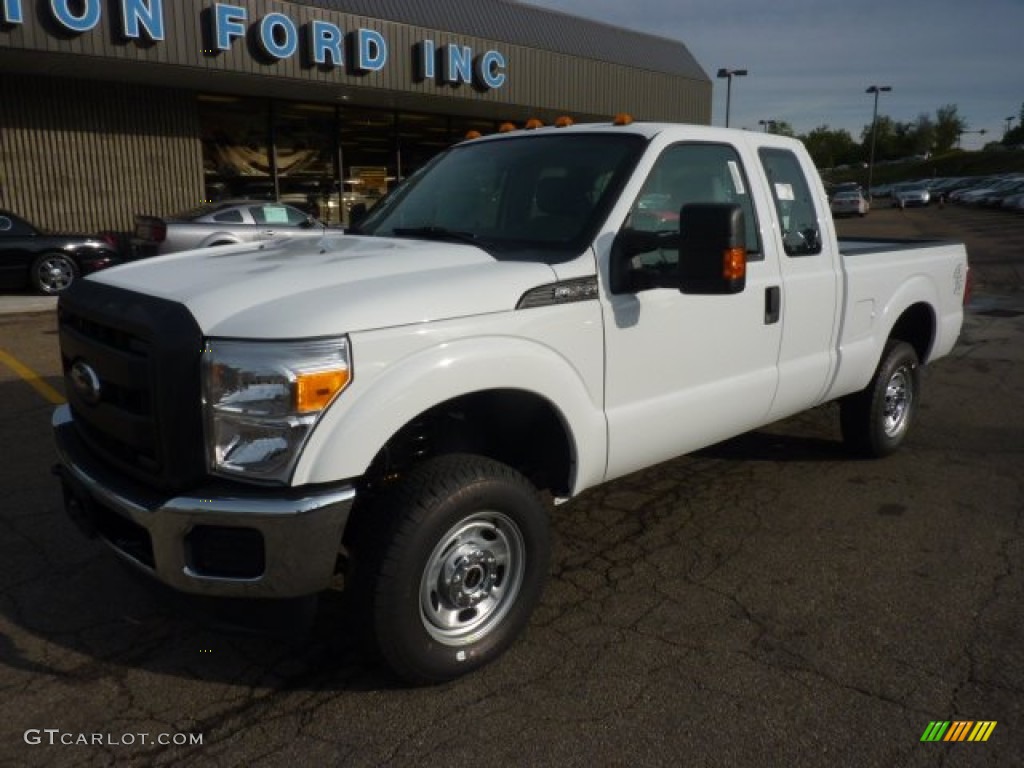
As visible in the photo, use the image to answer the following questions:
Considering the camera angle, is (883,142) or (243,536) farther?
(883,142)

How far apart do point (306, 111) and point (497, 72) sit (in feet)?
15.4

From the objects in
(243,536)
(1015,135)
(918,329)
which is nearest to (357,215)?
(243,536)

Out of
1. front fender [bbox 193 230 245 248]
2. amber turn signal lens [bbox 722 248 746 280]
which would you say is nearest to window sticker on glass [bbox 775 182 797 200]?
amber turn signal lens [bbox 722 248 746 280]

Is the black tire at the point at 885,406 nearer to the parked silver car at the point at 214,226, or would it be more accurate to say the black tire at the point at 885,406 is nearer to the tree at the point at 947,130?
the parked silver car at the point at 214,226

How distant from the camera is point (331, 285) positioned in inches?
110

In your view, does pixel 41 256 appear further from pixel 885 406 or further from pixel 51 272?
pixel 885 406

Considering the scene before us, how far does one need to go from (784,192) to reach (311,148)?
1819cm

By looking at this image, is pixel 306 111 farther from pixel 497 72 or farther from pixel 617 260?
pixel 617 260

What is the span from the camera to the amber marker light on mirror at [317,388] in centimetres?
246

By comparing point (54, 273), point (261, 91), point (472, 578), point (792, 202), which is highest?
point (261, 91)

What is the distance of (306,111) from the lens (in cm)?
2028

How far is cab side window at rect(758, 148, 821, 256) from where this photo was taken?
4281 mm

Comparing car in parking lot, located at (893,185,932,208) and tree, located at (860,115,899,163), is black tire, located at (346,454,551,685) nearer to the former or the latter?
car in parking lot, located at (893,185,932,208)

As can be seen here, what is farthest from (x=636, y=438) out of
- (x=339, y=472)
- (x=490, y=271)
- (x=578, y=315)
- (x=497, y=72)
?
(x=497, y=72)
